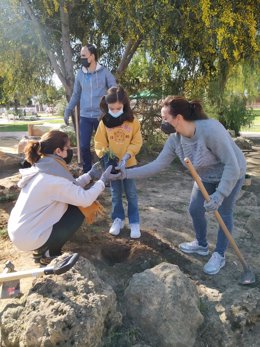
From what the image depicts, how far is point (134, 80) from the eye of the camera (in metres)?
8.75

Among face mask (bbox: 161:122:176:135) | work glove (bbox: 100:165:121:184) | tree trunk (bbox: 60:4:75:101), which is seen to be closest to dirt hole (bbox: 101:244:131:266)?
work glove (bbox: 100:165:121:184)

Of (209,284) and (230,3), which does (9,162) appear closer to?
(230,3)

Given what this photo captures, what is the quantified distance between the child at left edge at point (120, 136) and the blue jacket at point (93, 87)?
1.22 meters

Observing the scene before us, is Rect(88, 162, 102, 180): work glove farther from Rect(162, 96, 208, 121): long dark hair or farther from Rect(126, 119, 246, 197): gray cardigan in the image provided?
Rect(162, 96, 208, 121): long dark hair

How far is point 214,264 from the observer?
3.52 meters

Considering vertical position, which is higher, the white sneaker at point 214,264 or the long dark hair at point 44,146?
the long dark hair at point 44,146

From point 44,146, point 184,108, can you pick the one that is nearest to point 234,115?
point 184,108

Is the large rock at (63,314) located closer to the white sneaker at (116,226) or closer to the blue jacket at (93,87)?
the white sneaker at (116,226)

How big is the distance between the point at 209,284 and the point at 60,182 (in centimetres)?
144

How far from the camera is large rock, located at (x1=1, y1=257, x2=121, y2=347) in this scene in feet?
7.59

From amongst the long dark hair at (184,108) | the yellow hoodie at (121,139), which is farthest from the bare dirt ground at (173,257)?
the long dark hair at (184,108)

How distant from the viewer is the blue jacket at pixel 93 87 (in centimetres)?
509

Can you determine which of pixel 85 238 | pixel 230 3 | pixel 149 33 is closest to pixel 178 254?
pixel 85 238

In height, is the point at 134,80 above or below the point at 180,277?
above
